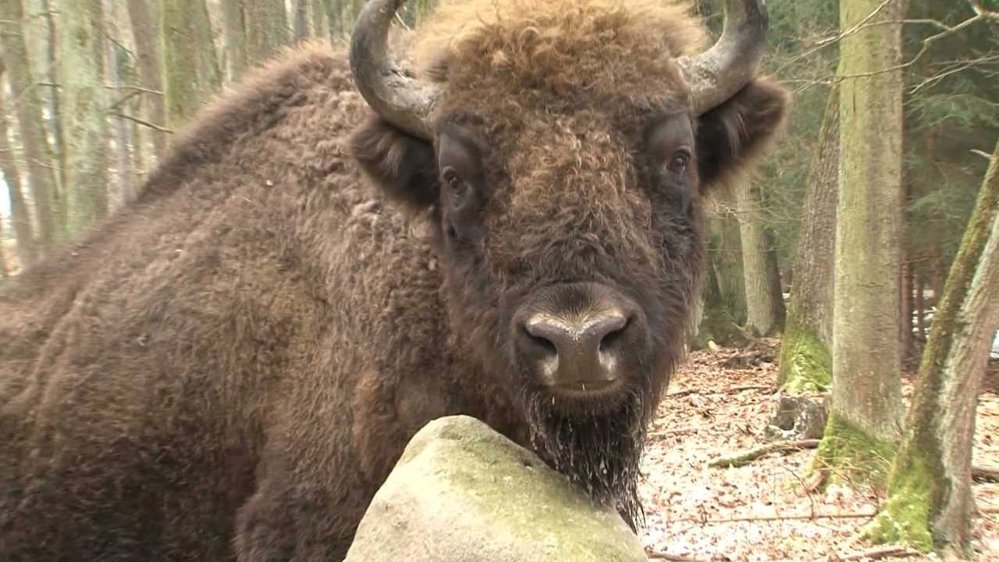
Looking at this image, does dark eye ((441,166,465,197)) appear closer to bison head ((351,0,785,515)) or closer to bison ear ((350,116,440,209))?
bison head ((351,0,785,515))

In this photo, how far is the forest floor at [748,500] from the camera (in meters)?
7.12

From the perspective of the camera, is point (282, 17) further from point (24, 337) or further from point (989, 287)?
point (989, 287)

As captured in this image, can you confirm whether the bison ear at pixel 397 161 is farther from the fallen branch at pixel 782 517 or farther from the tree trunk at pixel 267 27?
the tree trunk at pixel 267 27

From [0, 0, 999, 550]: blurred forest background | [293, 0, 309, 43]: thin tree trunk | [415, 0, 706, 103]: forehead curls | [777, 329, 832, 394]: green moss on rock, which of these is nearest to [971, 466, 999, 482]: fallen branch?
[0, 0, 999, 550]: blurred forest background

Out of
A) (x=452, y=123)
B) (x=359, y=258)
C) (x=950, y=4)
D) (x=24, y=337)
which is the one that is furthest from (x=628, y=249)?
(x=950, y=4)

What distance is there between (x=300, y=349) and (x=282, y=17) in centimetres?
575

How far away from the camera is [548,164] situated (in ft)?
10.8

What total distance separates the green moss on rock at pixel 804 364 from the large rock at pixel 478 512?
27.0ft

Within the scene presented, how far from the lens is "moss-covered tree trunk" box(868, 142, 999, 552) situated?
6039 mm

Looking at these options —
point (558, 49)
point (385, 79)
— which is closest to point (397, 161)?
point (385, 79)

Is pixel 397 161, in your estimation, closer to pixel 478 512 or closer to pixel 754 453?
pixel 478 512

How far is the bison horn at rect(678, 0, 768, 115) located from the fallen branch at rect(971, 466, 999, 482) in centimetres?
646

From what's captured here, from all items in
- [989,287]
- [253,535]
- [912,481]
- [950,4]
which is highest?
[950,4]

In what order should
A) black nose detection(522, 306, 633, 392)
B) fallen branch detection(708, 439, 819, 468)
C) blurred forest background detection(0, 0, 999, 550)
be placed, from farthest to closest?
fallen branch detection(708, 439, 819, 468), blurred forest background detection(0, 0, 999, 550), black nose detection(522, 306, 633, 392)
